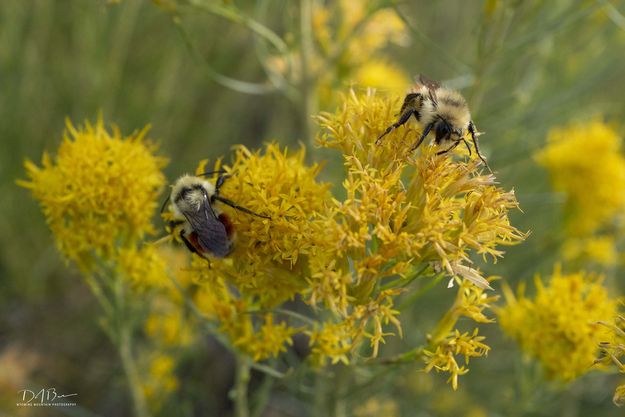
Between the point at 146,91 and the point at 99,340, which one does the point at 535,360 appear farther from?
the point at 146,91

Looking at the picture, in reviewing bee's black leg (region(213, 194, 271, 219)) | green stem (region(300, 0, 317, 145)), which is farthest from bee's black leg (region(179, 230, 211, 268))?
green stem (region(300, 0, 317, 145))

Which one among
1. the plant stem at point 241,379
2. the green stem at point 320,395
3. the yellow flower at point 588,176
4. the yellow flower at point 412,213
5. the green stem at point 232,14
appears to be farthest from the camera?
the yellow flower at point 588,176

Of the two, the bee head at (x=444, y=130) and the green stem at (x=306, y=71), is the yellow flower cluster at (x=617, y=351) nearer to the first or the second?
the bee head at (x=444, y=130)

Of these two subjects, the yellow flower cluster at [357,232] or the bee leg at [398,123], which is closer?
the yellow flower cluster at [357,232]

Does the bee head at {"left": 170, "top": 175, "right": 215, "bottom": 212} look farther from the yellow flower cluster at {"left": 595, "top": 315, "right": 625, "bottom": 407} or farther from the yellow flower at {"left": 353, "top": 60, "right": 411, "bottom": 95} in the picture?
the yellow flower at {"left": 353, "top": 60, "right": 411, "bottom": 95}

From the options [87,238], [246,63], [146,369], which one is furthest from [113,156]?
[246,63]

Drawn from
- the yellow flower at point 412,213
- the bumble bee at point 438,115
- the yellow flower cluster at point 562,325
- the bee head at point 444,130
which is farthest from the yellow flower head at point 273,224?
the yellow flower cluster at point 562,325

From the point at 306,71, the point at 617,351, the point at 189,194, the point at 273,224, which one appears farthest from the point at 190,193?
the point at 617,351
